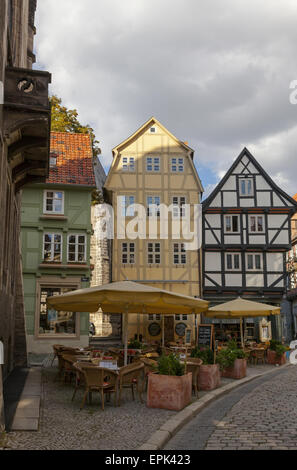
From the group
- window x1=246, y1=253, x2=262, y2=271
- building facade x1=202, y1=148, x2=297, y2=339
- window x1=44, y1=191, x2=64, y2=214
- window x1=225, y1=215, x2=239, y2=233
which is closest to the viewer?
window x1=44, y1=191, x2=64, y2=214

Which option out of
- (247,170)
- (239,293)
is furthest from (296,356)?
(247,170)

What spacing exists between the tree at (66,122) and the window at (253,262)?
11166 millimetres

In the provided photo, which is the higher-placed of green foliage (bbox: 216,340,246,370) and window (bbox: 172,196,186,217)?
window (bbox: 172,196,186,217)

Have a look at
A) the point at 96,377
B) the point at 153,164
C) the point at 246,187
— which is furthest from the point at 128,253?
the point at 96,377

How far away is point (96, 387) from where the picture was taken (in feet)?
28.8

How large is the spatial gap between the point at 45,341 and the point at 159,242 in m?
8.91

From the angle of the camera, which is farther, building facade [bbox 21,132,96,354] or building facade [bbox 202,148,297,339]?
building facade [bbox 202,148,297,339]

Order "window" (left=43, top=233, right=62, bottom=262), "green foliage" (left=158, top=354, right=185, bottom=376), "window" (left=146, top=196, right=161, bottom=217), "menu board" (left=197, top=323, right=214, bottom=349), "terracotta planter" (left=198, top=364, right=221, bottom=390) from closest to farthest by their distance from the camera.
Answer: "green foliage" (left=158, top=354, right=185, bottom=376) < "terracotta planter" (left=198, top=364, right=221, bottom=390) < "menu board" (left=197, top=323, right=214, bottom=349) < "window" (left=43, top=233, right=62, bottom=262) < "window" (left=146, top=196, right=161, bottom=217)

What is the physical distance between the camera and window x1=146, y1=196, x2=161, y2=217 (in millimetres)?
28750

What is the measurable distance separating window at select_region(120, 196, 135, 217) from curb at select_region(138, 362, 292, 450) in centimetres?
1726

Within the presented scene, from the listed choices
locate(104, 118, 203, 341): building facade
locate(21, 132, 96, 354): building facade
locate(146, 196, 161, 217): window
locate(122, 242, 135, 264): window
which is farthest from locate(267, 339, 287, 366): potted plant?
locate(146, 196, 161, 217): window

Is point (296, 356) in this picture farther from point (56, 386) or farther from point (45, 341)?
point (56, 386)

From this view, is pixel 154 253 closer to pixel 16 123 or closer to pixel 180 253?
pixel 180 253

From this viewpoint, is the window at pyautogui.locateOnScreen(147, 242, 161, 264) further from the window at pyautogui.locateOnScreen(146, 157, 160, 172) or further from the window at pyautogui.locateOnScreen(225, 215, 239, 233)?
the window at pyautogui.locateOnScreen(146, 157, 160, 172)
